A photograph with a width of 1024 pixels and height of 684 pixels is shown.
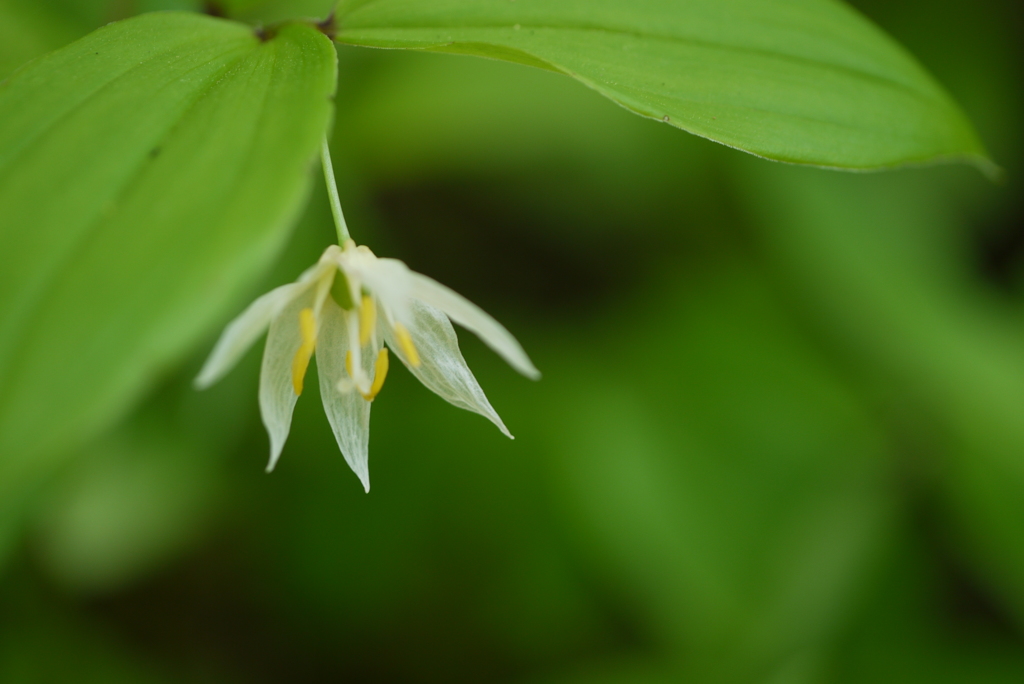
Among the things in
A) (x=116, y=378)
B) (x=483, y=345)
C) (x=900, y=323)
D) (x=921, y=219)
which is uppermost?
(x=483, y=345)

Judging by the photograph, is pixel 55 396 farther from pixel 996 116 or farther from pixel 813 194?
pixel 996 116

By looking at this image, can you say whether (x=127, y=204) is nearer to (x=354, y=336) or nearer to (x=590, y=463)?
(x=354, y=336)

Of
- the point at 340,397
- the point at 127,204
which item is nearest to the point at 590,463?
the point at 340,397

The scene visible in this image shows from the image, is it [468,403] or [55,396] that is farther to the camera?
[468,403]

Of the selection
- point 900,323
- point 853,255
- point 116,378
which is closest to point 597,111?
point 853,255

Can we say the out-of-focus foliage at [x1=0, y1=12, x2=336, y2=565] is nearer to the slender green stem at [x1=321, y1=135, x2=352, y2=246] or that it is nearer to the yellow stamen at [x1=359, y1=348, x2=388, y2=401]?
the slender green stem at [x1=321, y1=135, x2=352, y2=246]

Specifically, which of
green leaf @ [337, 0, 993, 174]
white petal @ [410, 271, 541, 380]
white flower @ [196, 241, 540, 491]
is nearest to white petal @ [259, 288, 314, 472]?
white flower @ [196, 241, 540, 491]

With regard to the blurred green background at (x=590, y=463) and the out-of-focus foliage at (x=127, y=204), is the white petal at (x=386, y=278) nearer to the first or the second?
the out-of-focus foliage at (x=127, y=204)

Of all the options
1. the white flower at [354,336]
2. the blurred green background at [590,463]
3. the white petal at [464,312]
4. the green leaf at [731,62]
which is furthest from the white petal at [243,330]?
the blurred green background at [590,463]
